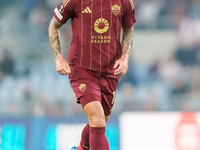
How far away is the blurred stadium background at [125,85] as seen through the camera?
7.33m

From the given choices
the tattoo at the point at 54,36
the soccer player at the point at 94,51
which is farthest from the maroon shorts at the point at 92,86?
the tattoo at the point at 54,36

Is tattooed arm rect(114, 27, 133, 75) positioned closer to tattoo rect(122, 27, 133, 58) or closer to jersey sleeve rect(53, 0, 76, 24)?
tattoo rect(122, 27, 133, 58)

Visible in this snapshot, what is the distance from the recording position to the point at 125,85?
30.1 feet

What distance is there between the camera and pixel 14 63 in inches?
366

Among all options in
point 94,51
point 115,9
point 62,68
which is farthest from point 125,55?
point 62,68

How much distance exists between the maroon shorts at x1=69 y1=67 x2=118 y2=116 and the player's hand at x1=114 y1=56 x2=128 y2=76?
0.54ft

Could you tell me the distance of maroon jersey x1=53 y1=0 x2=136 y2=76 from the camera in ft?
15.4

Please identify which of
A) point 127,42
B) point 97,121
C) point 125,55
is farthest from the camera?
point 127,42

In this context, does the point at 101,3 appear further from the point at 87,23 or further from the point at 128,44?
the point at 128,44

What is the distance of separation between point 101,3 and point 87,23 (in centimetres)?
23

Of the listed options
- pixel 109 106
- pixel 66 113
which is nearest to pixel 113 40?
pixel 109 106

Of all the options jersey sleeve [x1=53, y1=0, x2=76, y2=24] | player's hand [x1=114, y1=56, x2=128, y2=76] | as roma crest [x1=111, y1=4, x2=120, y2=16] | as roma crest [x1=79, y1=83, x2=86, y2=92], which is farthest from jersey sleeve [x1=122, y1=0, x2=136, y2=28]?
as roma crest [x1=79, y1=83, x2=86, y2=92]

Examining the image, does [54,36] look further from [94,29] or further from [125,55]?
[125,55]

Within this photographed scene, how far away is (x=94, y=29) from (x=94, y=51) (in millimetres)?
208
